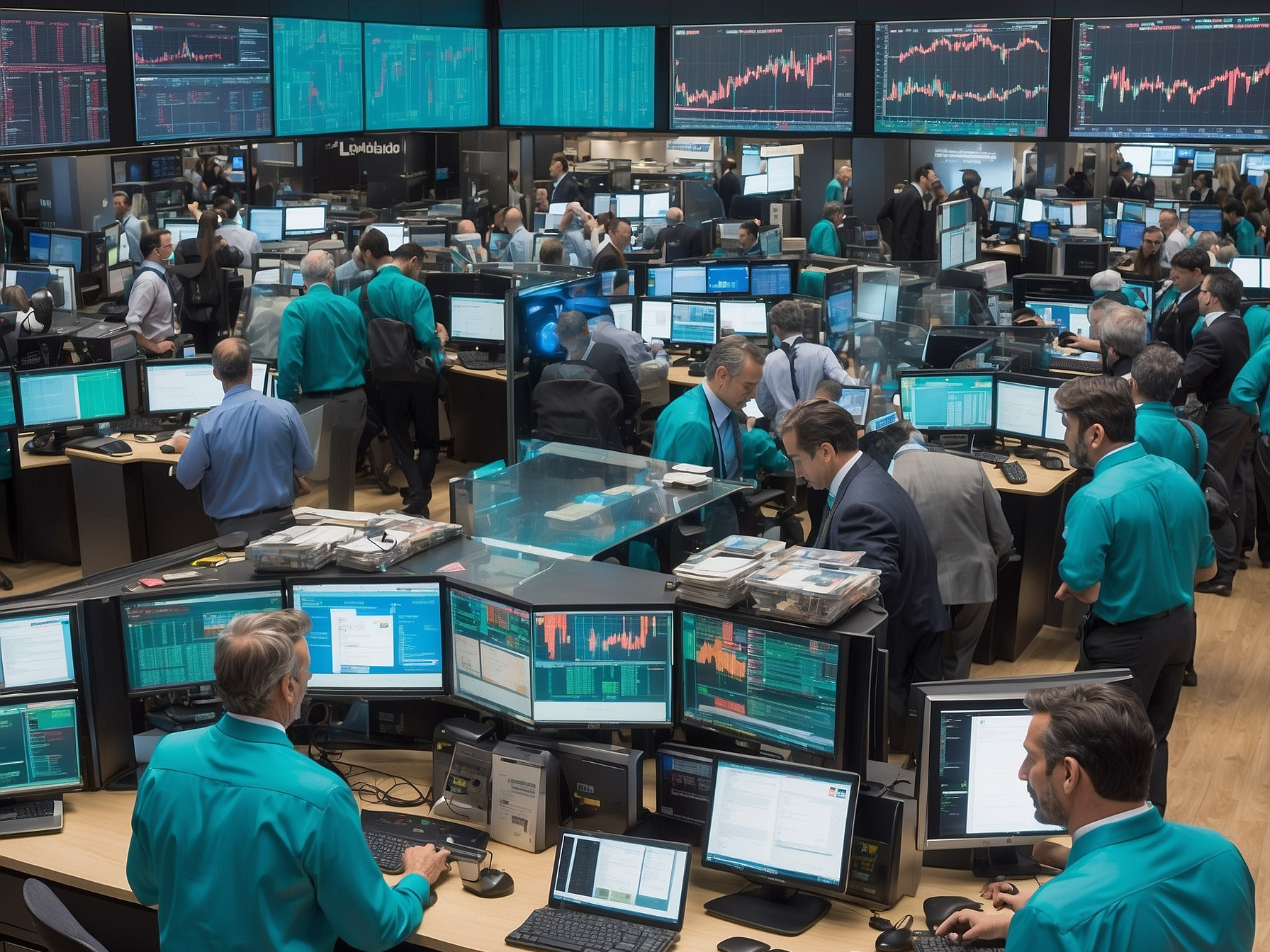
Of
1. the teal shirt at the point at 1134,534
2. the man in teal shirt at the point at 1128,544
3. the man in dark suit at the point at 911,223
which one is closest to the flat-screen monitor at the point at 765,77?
the man in dark suit at the point at 911,223

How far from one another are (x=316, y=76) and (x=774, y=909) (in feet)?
29.9

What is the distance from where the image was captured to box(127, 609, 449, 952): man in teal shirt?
269 cm

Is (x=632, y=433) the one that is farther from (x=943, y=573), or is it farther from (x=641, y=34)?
(x=641, y=34)

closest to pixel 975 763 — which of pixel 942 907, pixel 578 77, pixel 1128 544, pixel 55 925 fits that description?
pixel 942 907

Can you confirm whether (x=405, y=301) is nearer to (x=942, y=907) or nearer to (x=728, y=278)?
(x=728, y=278)

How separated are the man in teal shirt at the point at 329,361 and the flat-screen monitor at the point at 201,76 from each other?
2.44m

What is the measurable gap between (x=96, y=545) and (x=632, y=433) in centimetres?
295

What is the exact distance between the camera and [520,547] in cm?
425

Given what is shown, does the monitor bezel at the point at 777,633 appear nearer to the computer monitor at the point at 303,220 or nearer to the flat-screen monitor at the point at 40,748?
the flat-screen monitor at the point at 40,748

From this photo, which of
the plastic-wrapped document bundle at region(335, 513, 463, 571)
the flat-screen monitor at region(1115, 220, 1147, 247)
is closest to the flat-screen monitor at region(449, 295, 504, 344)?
the plastic-wrapped document bundle at region(335, 513, 463, 571)

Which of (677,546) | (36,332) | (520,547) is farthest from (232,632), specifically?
(36,332)

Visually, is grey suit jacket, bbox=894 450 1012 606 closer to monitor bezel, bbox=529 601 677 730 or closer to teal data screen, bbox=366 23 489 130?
monitor bezel, bbox=529 601 677 730

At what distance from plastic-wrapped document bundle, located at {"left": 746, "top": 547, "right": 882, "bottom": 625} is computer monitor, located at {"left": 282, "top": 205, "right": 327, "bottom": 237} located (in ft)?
33.5

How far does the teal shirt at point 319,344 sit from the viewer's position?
25.0 ft
